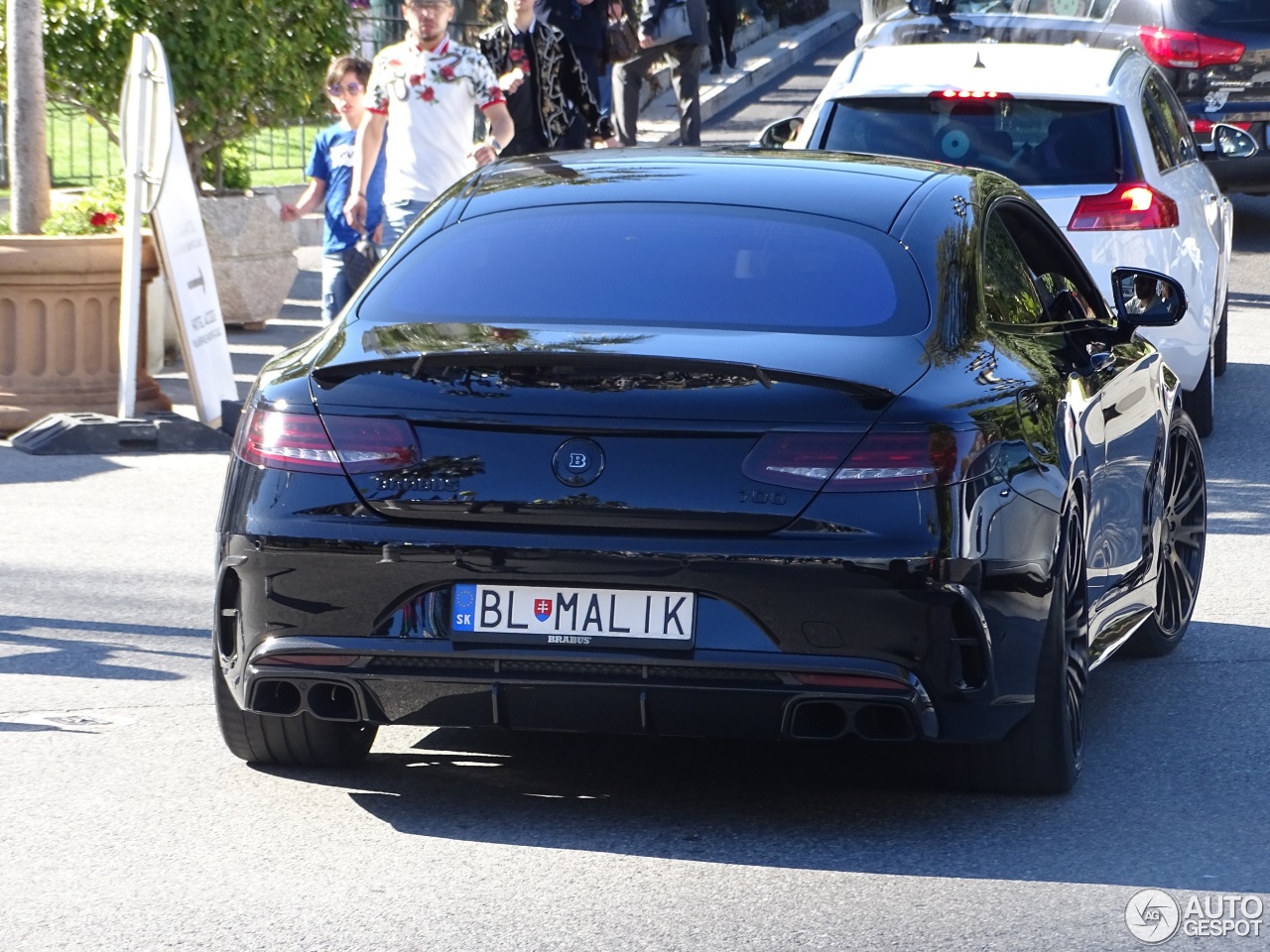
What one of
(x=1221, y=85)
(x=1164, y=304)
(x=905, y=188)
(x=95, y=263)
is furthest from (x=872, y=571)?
(x=1221, y=85)

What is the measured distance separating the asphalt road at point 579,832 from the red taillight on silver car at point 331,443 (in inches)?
30.7

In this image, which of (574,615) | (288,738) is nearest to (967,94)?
(288,738)

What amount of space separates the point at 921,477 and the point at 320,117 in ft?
36.5

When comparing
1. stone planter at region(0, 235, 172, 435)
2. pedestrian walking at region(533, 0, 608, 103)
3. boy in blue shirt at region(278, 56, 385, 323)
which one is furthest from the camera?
pedestrian walking at region(533, 0, 608, 103)

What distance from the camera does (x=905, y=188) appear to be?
18.6ft

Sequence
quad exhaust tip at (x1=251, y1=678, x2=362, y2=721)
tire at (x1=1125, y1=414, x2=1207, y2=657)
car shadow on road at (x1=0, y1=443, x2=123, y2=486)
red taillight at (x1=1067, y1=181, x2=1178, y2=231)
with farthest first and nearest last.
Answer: car shadow on road at (x1=0, y1=443, x2=123, y2=486) → red taillight at (x1=1067, y1=181, x2=1178, y2=231) → tire at (x1=1125, y1=414, x2=1207, y2=657) → quad exhaust tip at (x1=251, y1=678, x2=362, y2=721)

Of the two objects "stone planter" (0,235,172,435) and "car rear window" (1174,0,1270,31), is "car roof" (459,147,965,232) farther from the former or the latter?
"car rear window" (1174,0,1270,31)

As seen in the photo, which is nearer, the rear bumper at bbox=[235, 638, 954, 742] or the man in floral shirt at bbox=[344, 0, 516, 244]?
the rear bumper at bbox=[235, 638, 954, 742]

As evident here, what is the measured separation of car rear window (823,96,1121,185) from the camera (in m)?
9.62

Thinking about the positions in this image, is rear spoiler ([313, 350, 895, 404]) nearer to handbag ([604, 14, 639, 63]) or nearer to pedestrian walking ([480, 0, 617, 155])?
pedestrian walking ([480, 0, 617, 155])

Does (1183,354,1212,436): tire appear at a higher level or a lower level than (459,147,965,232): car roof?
lower

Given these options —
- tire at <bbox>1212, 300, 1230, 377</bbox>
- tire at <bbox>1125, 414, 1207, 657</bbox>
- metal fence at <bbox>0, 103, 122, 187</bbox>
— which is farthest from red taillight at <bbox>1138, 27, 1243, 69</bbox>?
tire at <bbox>1125, 414, 1207, 657</bbox>

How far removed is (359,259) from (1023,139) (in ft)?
10.1

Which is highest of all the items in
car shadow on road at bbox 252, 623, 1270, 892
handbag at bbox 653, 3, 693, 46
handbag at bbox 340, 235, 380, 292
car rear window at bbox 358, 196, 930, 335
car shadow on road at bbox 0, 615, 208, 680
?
handbag at bbox 653, 3, 693, 46
